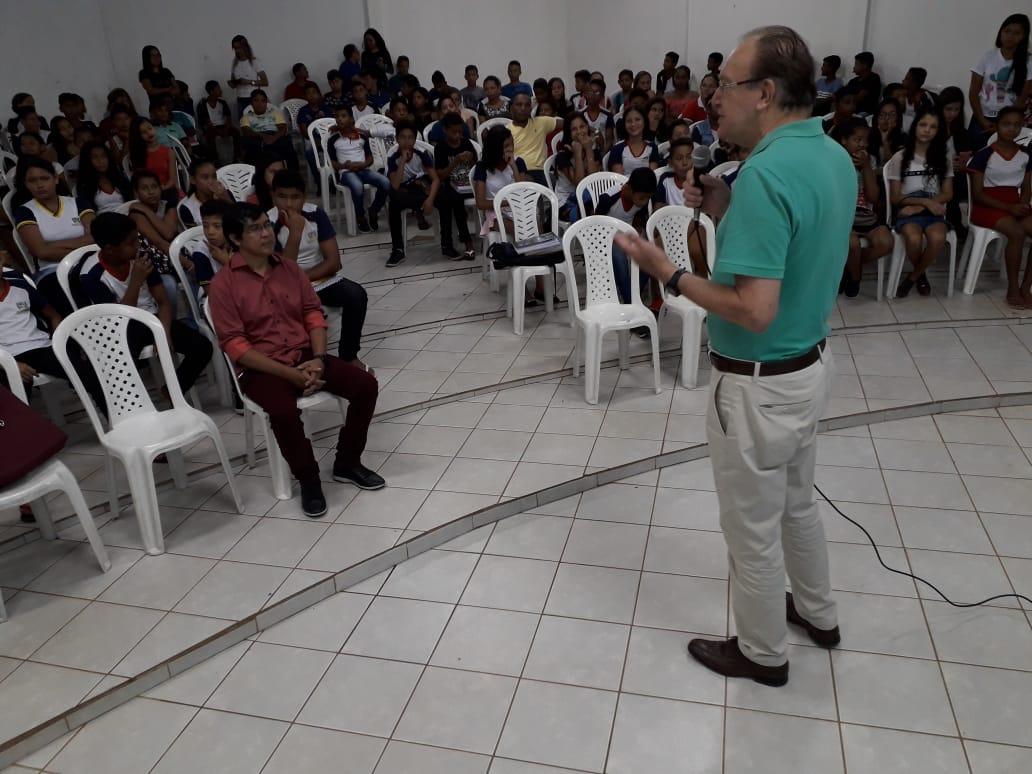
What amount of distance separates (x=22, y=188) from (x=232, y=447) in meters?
2.57

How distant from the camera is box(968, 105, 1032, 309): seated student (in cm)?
480

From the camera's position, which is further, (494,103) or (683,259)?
(494,103)

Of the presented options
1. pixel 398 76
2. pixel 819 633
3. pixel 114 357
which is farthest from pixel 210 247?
pixel 398 76

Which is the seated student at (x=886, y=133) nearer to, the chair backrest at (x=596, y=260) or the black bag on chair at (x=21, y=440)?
the chair backrest at (x=596, y=260)

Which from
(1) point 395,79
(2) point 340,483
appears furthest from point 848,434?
(1) point 395,79

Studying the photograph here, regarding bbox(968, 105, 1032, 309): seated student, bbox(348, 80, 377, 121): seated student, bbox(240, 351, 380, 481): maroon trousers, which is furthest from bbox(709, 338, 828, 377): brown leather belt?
bbox(348, 80, 377, 121): seated student

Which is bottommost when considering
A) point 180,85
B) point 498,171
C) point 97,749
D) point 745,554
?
point 97,749

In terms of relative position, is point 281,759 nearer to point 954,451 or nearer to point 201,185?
point 954,451

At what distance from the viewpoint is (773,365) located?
5.87ft

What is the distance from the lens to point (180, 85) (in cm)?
840

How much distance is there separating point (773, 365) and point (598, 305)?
2296 mm

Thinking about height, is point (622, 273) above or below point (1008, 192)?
below

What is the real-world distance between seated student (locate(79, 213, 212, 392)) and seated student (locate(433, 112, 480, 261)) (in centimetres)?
278

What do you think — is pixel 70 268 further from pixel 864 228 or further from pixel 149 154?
pixel 864 228
